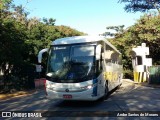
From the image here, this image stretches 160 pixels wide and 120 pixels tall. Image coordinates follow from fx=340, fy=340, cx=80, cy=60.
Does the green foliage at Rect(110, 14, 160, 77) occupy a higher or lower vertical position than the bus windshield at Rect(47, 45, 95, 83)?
higher

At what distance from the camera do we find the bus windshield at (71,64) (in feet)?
48.0

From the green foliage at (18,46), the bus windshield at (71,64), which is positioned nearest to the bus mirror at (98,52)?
the bus windshield at (71,64)

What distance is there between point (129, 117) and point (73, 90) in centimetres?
A: 345

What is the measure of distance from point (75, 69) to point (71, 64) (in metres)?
0.31

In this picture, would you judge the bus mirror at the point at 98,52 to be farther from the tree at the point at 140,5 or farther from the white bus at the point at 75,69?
the tree at the point at 140,5

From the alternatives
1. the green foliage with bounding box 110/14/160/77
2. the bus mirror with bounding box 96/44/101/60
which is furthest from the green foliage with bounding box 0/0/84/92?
the bus mirror with bounding box 96/44/101/60

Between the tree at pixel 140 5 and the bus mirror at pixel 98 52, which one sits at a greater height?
the tree at pixel 140 5

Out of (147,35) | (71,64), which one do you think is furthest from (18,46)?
(147,35)

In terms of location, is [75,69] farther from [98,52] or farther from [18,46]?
[18,46]

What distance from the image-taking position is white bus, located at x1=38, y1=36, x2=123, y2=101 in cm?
1441

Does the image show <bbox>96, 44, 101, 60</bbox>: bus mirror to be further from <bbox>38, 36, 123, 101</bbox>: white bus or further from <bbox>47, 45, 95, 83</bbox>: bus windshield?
<bbox>47, 45, 95, 83</bbox>: bus windshield

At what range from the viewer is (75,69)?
48.4ft

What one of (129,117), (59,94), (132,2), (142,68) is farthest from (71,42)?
(132,2)

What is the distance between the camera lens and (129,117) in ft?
38.2
